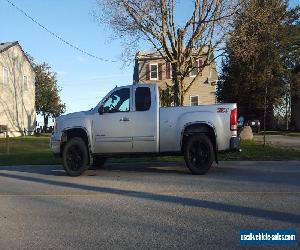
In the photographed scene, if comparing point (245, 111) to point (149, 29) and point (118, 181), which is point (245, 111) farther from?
point (118, 181)

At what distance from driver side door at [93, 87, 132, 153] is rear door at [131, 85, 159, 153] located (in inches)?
6.0

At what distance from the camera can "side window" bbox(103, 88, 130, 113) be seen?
43.5ft

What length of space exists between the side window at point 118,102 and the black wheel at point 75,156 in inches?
43.3

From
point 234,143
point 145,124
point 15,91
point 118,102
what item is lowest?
point 234,143

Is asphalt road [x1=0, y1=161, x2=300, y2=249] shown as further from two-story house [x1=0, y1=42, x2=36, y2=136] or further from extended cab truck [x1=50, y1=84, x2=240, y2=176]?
two-story house [x1=0, y1=42, x2=36, y2=136]

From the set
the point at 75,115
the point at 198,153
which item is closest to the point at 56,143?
the point at 75,115

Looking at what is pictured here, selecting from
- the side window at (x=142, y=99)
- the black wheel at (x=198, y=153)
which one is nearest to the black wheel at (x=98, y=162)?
the side window at (x=142, y=99)

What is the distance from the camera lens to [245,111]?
50.4 metres

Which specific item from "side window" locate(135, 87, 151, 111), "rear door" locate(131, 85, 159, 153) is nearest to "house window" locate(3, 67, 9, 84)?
"side window" locate(135, 87, 151, 111)

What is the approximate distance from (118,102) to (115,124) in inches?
23.1

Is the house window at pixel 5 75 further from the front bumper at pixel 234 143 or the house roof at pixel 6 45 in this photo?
the front bumper at pixel 234 143

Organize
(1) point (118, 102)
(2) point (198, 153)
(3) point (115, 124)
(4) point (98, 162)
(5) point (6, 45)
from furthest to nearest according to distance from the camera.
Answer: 1. (5) point (6, 45)
2. (4) point (98, 162)
3. (1) point (118, 102)
4. (3) point (115, 124)
5. (2) point (198, 153)

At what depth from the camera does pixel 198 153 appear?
1281 centimetres

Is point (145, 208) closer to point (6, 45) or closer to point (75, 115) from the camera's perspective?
point (75, 115)
